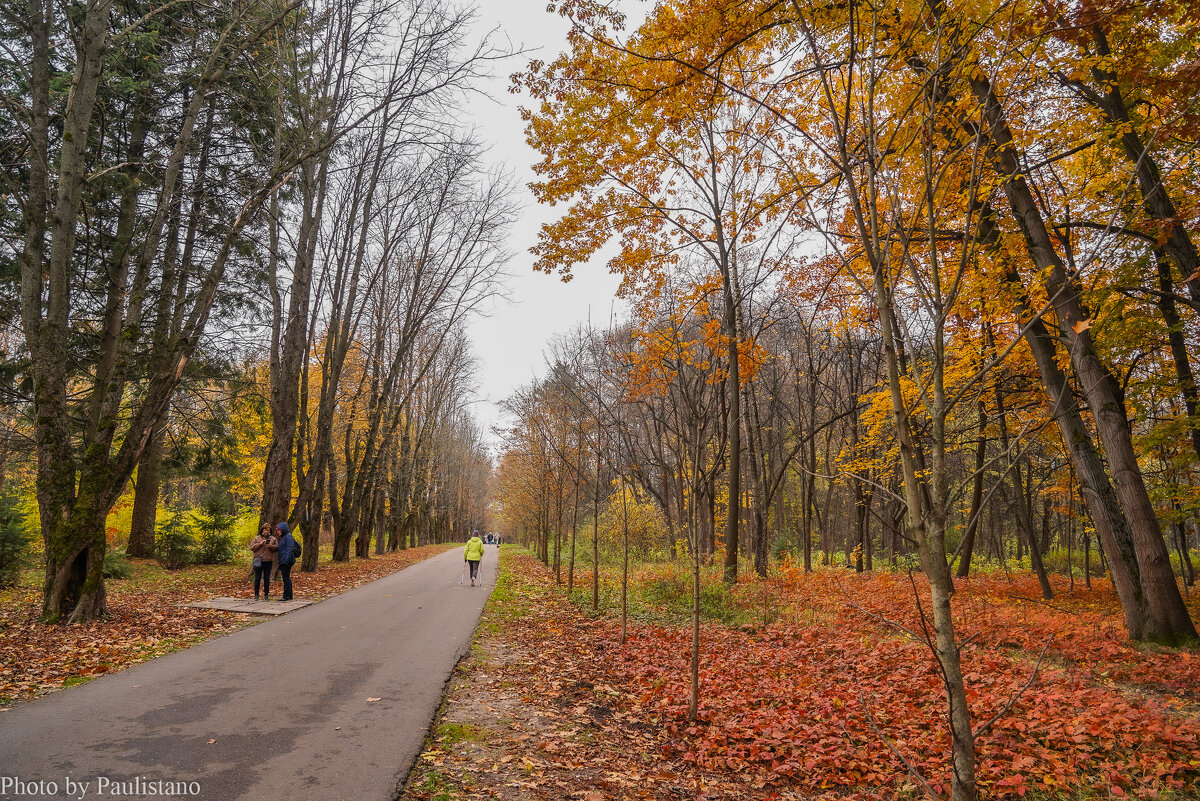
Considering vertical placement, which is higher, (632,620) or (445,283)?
(445,283)

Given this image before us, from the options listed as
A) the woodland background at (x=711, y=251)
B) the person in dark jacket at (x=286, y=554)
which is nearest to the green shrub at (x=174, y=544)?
the woodland background at (x=711, y=251)

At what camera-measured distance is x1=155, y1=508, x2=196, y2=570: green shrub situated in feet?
52.4

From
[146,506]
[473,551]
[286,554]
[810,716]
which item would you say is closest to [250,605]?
[286,554]

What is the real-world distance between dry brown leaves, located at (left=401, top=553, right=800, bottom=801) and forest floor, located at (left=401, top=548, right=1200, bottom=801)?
0.07 feet

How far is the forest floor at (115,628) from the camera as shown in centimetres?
591

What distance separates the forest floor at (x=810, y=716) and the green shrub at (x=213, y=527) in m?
12.1

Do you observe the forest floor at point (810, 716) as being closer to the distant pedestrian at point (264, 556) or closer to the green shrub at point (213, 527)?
the distant pedestrian at point (264, 556)

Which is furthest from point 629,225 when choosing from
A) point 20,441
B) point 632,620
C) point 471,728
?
point 20,441

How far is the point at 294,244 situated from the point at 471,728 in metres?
15.4

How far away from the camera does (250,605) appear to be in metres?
10.6

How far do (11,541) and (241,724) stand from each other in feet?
34.5

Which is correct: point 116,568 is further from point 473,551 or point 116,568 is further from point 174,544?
point 473,551

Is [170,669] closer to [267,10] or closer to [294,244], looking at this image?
[267,10]

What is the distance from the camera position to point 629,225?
36.4 ft
